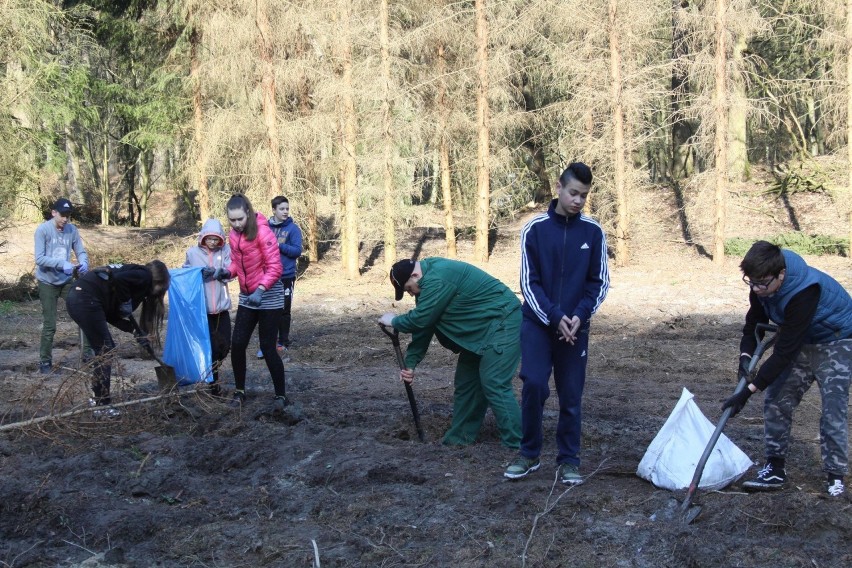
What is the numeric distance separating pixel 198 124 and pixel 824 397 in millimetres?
18872

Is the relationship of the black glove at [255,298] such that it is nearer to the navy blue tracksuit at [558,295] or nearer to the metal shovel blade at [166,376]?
the metal shovel blade at [166,376]

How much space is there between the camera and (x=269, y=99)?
19.0 meters

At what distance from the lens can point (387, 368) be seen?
9875 mm

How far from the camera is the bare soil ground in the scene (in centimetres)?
446

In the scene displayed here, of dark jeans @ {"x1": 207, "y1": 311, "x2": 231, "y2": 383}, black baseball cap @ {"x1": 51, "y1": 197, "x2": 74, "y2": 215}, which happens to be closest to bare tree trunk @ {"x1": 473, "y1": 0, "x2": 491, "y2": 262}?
black baseball cap @ {"x1": 51, "y1": 197, "x2": 74, "y2": 215}

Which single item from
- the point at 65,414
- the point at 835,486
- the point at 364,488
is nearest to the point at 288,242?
the point at 65,414

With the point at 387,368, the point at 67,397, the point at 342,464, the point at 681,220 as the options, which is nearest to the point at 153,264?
the point at 67,397

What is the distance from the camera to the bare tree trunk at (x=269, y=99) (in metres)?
18.6

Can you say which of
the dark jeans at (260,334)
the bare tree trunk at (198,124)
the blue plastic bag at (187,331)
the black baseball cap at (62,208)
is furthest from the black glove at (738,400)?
the bare tree trunk at (198,124)

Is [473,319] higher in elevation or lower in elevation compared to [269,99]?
lower

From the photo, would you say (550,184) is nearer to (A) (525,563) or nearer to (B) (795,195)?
(B) (795,195)

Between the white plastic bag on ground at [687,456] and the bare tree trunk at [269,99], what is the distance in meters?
14.6

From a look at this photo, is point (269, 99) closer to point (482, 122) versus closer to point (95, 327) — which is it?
point (482, 122)

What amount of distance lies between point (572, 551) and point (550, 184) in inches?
891
